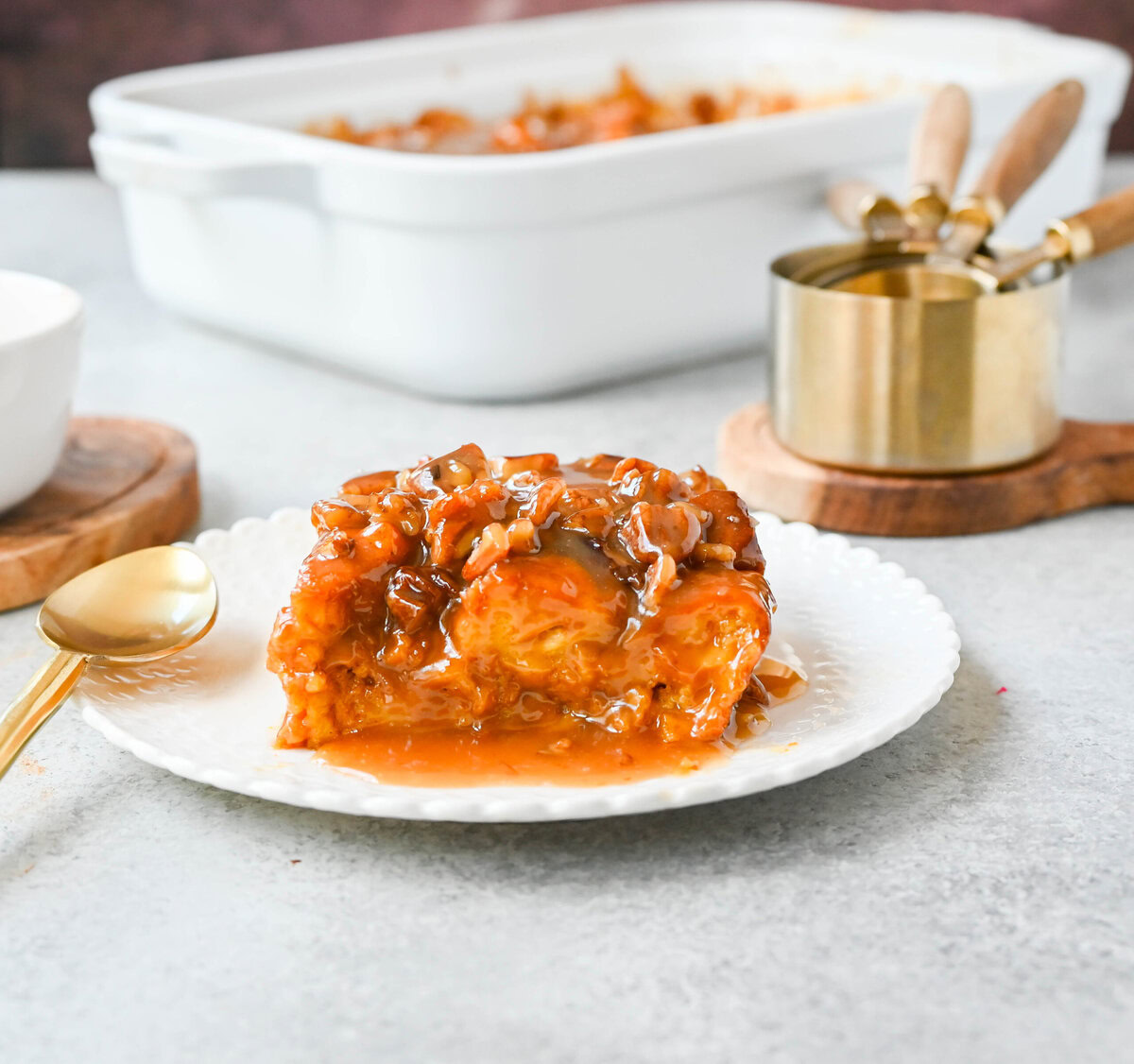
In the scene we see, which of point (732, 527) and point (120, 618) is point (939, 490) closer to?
point (732, 527)

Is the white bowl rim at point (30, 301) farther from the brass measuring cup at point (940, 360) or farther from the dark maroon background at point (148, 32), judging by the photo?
the dark maroon background at point (148, 32)

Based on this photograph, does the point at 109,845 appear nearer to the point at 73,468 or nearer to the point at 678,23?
the point at 73,468

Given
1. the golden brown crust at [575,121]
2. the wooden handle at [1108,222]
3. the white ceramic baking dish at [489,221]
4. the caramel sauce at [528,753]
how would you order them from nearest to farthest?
1. the caramel sauce at [528,753]
2. the wooden handle at [1108,222]
3. the white ceramic baking dish at [489,221]
4. the golden brown crust at [575,121]

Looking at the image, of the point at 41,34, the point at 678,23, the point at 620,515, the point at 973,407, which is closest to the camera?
the point at 620,515

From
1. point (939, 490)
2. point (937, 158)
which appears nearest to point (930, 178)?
point (937, 158)

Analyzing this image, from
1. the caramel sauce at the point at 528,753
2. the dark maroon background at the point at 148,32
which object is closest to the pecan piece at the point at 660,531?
the caramel sauce at the point at 528,753

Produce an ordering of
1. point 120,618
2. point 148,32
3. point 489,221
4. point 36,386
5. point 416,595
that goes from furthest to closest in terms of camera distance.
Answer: point 148,32
point 489,221
point 36,386
point 120,618
point 416,595

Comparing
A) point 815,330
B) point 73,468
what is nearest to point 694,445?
point 815,330
